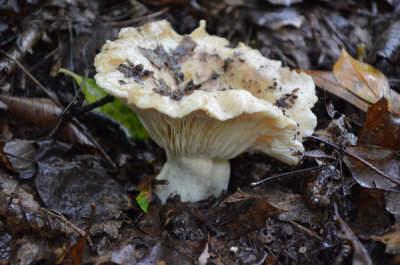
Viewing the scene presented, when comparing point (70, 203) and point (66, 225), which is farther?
point (70, 203)

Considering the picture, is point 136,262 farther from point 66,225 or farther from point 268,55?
point 268,55

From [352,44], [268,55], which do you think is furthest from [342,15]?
[268,55]

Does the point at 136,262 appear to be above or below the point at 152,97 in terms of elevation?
below

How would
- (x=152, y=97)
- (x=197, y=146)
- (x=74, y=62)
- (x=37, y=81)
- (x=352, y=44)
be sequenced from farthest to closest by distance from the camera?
(x=352, y=44) < (x=74, y=62) < (x=37, y=81) < (x=197, y=146) < (x=152, y=97)

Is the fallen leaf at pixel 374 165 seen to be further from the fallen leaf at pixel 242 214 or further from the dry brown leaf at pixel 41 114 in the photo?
the dry brown leaf at pixel 41 114

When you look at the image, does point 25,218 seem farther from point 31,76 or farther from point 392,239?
point 392,239

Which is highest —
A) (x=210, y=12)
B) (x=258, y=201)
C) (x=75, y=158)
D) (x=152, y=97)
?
(x=152, y=97)

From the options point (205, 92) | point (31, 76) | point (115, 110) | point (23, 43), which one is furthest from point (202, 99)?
point (23, 43)
